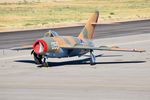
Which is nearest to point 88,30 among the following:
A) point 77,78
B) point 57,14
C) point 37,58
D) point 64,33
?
point 37,58

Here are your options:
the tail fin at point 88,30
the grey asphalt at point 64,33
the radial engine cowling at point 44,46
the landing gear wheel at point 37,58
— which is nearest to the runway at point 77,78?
the landing gear wheel at point 37,58

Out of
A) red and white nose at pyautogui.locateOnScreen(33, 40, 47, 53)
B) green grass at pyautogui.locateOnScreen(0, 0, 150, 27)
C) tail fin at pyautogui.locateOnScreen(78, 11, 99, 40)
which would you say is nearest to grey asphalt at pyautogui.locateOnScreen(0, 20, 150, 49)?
green grass at pyautogui.locateOnScreen(0, 0, 150, 27)

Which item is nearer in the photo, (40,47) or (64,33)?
(40,47)

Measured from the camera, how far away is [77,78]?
24.4 m

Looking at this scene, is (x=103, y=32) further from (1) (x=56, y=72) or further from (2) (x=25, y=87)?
(2) (x=25, y=87)

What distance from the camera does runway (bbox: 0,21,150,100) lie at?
1989cm

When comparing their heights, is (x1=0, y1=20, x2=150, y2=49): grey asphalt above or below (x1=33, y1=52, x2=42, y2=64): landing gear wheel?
below

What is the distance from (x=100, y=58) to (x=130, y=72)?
294 inches

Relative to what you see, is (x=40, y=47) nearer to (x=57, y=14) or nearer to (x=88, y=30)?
(x=88, y=30)

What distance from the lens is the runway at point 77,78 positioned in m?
19.9

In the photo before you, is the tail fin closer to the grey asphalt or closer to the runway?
the runway

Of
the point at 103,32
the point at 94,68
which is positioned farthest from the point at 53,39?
Answer: the point at 103,32

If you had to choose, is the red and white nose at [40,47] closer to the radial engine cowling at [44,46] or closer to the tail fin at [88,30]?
the radial engine cowling at [44,46]

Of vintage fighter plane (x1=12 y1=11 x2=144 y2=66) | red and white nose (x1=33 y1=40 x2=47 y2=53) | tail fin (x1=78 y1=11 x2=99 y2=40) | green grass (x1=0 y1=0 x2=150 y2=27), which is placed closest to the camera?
red and white nose (x1=33 y1=40 x2=47 y2=53)
